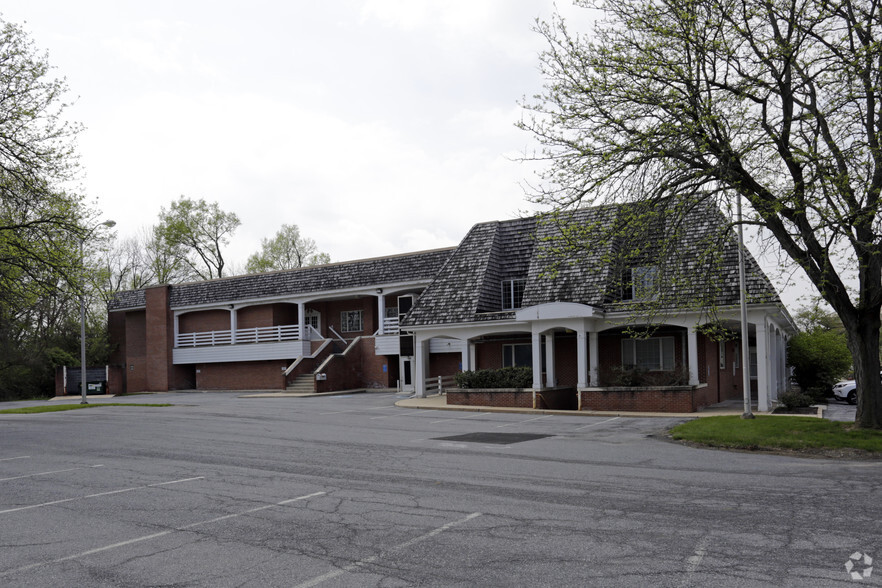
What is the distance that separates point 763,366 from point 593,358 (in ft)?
19.4

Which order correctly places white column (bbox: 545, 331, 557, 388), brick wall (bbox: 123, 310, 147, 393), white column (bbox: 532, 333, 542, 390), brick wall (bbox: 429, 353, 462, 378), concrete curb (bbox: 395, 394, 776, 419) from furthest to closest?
brick wall (bbox: 123, 310, 147, 393), brick wall (bbox: 429, 353, 462, 378), white column (bbox: 545, 331, 557, 388), white column (bbox: 532, 333, 542, 390), concrete curb (bbox: 395, 394, 776, 419)

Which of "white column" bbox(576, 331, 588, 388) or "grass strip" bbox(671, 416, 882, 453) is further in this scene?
"white column" bbox(576, 331, 588, 388)

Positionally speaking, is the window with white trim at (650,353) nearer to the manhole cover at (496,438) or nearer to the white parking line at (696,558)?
the manhole cover at (496,438)

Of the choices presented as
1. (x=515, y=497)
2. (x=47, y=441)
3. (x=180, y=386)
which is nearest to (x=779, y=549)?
(x=515, y=497)

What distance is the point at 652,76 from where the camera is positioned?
600 inches

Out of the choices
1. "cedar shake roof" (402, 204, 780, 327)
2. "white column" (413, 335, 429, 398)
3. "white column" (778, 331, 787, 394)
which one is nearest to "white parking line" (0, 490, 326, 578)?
"cedar shake roof" (402, 204, 780, 327)

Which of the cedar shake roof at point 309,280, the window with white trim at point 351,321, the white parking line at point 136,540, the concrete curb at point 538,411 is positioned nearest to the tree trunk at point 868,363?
the concrete curb at point 538,411

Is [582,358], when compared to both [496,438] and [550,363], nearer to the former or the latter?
[550,363]

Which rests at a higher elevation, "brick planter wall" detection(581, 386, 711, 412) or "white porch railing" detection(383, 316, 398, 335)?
"white porch railing" detection(383, 316, 398, 335)

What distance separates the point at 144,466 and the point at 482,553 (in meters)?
8.00

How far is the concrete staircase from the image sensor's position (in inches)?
1495

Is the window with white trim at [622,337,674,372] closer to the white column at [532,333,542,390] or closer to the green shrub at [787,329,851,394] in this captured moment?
the white column at [532,333,542,390]

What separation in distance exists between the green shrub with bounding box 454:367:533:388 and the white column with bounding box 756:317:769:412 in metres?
8.00

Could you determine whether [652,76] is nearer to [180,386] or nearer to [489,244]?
[489,244]
